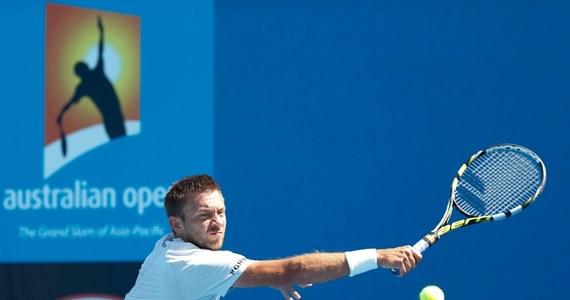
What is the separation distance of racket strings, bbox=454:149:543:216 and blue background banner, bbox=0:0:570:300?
780 millimetres

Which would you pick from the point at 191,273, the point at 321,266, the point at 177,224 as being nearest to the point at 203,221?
the point at 177,224

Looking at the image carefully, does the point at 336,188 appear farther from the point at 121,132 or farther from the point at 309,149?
the point at 121,132

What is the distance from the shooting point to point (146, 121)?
6.05 meters

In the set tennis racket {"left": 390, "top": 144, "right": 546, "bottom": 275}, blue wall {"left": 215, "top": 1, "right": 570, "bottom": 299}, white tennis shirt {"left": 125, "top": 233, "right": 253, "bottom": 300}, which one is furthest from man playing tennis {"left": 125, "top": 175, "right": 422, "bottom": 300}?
blue wall {"left": 215, "top": 1, "right": 570, "bottom": 299}

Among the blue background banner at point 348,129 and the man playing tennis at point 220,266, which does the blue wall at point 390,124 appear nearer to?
the blue background banner at point 348,129

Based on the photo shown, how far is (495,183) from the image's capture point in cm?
500

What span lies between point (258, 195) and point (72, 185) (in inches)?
41.6

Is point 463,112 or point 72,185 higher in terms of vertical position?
point 463,112

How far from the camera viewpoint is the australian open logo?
605 cm

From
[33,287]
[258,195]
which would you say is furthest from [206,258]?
[33,287]

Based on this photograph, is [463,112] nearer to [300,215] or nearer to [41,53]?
[300,215]

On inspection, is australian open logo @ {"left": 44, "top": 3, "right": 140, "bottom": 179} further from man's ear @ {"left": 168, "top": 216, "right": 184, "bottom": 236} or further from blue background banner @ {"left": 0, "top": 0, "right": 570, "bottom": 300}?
man's ear @ {"left": 168, "top": 216, "right": 184, "bottom": 236}

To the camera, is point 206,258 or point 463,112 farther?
point 463,112

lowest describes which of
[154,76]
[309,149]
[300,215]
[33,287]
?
[33,287]
